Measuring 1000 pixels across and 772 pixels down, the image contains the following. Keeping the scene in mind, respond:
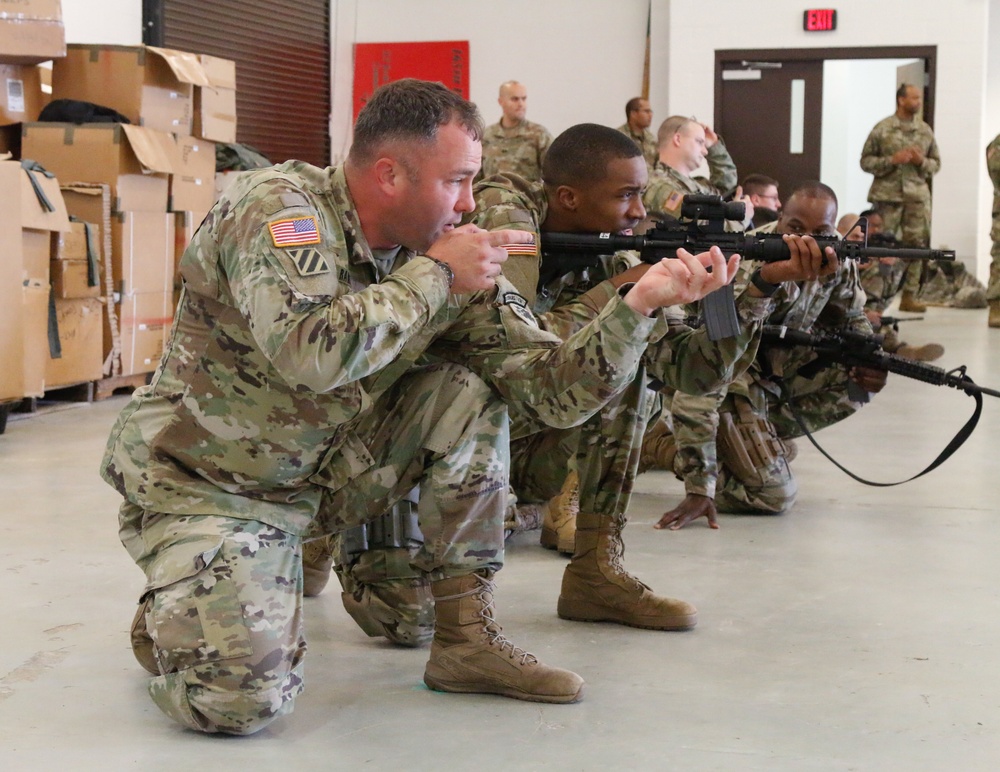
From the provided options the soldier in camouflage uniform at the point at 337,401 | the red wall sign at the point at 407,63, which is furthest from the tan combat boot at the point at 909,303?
the soldier in camouflage uniform at the point at 337,401

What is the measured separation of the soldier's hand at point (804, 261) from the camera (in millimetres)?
2588

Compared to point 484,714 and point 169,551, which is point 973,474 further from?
point 169,551

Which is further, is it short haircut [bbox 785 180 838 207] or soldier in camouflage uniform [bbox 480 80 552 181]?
soldier in camouflage uniform [bbox 480 80 552 181]

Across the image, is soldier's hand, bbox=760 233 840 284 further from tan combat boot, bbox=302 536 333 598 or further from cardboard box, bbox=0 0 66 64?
cardboard box, bbox=0 0 66 64

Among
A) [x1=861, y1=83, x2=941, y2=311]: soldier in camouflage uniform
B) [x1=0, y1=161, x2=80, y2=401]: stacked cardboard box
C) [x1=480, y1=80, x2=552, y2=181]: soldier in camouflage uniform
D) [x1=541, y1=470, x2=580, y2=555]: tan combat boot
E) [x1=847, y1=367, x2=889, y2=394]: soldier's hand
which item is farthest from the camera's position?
[x1=861, y1=83, x2=941, y2=311]: soldier in camouflage uniform

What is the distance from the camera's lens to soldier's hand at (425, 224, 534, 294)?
188 centimetres

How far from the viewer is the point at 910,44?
10445 mm

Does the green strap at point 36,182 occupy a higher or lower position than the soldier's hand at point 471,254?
higher

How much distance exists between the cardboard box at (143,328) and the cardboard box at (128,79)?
0.83 m

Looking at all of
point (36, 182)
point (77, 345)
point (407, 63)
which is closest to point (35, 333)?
point (77, 345)

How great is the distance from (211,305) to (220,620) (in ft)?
1.61

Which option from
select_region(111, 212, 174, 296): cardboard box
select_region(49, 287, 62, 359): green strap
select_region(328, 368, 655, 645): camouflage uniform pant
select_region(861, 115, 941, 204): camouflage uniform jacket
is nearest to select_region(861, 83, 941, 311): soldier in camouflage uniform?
select_region(861, 115, 941, 204): camouflage uniform jacket

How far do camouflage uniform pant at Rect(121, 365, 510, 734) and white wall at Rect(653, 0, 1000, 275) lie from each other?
919 centimetres

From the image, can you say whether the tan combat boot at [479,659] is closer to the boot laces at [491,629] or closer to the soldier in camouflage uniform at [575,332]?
the boot laces at [491,629]
